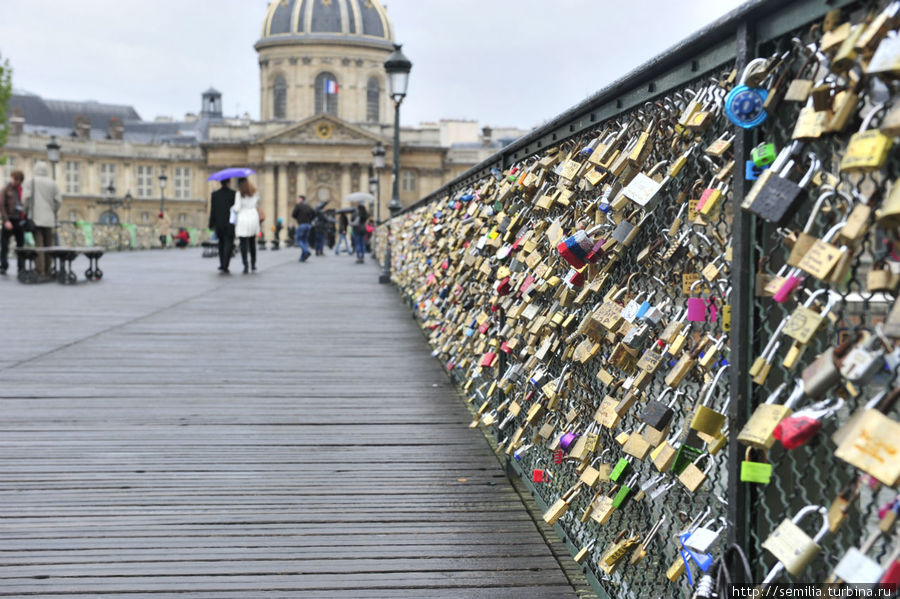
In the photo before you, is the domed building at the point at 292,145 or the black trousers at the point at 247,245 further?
the domed building at the point at 292,145

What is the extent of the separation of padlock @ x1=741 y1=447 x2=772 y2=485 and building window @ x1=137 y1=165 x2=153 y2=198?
365ft

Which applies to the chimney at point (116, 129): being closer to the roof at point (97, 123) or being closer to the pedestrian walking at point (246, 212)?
the roof at point (97, 123)

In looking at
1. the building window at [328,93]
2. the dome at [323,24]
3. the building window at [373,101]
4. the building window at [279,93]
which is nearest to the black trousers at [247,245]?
the building window at [328,93]

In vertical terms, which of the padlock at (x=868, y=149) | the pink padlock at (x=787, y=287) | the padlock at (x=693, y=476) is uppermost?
the padlock at (x=868, y=149)

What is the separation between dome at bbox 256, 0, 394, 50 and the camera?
101875 millimetres

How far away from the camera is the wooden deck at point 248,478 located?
11.4 feet

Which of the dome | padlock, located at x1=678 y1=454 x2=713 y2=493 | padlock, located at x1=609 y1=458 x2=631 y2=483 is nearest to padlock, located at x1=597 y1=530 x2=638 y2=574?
padlock, located at x1=609 y1=458 x2=631 y2=483

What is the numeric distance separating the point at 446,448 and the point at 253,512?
1.44m

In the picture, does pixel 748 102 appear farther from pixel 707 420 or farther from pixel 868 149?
pixel 707 420

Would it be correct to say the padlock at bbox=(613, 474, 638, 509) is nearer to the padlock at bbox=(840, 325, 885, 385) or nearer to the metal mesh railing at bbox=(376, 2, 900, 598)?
the metal mesh railing at bbox=(376, 2, 900, 598)

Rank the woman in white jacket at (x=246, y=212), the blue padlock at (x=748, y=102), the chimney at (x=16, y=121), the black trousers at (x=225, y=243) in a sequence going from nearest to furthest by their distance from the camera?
the blue padlock at (x=748, y=102), the black trousers at (x=225, y=243), the woman in white jacket at (x=246, y=212), the chimney at (x=16, y=121)

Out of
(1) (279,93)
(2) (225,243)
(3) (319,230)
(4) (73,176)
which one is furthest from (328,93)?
(2) (225,243)

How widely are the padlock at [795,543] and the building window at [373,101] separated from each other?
102928mm

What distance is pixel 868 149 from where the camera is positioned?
152 centimetres
